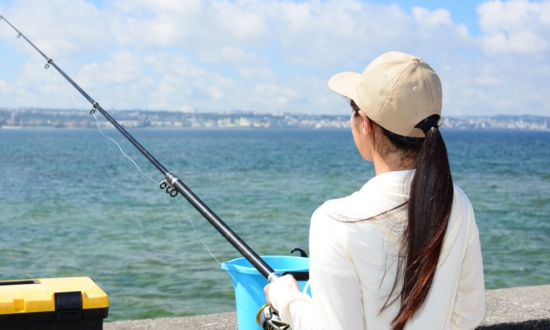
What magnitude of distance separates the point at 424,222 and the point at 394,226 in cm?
7

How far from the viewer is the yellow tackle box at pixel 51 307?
2.20m

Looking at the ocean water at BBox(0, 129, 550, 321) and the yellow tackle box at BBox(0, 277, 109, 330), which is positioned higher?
the yellow tackle box at BBox(0, 277, 109, 330)

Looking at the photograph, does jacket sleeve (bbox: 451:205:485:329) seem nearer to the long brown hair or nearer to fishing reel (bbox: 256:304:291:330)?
the long brown hair

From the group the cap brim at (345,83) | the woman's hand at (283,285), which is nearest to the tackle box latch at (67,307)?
the woman's hand at (283,285)

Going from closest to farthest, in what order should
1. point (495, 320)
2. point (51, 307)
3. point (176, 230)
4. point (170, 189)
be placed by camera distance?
point (51, 307), point (170, 189), point (495, 320), point (176, 230)

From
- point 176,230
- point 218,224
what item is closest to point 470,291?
point 218,224

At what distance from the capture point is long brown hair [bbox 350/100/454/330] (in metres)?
1.50

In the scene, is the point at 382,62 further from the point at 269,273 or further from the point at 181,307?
the point at 181,307

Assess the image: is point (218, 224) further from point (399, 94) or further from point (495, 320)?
point (495, 320)

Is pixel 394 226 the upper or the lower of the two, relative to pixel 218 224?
upper

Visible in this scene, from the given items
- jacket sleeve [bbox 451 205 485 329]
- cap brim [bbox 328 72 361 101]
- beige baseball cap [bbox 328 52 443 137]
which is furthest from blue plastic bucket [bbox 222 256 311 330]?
beige baseball cap [bbox 328 52 443 137]

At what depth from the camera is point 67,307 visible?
7.36 feet

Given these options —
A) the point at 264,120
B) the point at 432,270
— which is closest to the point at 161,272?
the point at 432,270

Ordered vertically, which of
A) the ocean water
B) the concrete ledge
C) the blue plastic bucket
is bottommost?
the ocean water
